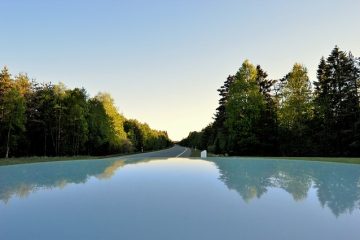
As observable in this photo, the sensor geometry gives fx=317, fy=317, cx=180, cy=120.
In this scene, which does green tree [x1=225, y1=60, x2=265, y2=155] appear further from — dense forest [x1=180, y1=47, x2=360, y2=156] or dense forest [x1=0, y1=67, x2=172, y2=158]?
dense forest [x1=0, y1=67, x2=172, y2=158]

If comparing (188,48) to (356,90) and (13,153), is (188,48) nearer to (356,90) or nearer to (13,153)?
(356,90)

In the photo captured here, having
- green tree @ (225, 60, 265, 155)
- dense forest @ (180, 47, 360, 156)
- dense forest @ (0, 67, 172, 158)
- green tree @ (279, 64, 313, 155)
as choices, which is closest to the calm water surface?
green tree @ (225, 60, 265, 155)

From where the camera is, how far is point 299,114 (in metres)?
39.7

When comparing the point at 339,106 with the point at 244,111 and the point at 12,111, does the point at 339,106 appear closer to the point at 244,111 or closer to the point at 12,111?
the point at 244,111

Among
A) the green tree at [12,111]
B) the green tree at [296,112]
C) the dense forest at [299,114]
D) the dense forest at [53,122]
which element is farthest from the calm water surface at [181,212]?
the dense forest at [53,122]

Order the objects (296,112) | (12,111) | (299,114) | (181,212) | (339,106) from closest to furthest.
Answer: (181,212), (12,111), (339,106), (299,114), (296,112)

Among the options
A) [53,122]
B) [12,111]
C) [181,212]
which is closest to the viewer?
[181,212]

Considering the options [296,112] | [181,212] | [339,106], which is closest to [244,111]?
[296,112]

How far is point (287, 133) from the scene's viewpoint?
3909 centimetres

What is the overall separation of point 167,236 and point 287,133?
36110 mm

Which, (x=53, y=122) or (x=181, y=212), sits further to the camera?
(x=53, y=122)

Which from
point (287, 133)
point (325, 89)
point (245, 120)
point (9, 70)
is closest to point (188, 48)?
point (245, 120)

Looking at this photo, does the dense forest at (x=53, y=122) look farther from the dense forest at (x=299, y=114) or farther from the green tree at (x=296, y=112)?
the green tree at (x=296, y=112)

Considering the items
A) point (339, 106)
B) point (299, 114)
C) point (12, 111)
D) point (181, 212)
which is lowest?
point (181, 212)
